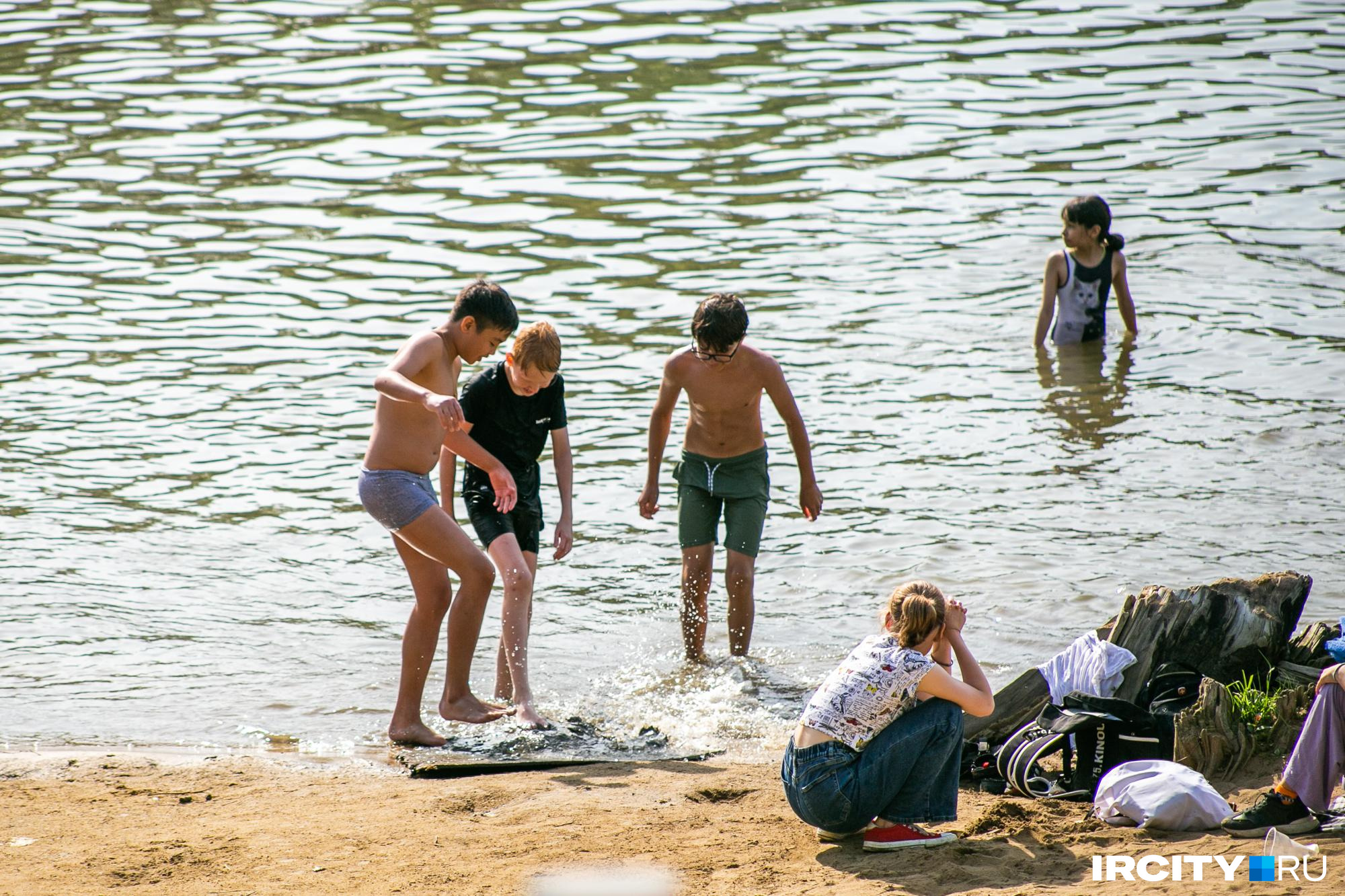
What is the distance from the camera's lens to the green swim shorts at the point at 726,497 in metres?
7.63

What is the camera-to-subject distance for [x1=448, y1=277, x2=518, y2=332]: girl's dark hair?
641cm

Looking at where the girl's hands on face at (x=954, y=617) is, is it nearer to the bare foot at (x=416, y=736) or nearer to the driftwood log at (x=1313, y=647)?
the driftwood log at (x=1313, y=647)

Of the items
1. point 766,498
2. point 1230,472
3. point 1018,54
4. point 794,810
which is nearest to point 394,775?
point 794,810

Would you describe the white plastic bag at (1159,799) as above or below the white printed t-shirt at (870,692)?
below

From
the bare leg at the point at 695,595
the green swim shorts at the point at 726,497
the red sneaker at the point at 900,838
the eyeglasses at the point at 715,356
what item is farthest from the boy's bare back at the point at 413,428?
the red sneaker at the point at 900,838

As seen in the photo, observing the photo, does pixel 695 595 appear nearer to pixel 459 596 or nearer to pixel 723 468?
pixel 723 468

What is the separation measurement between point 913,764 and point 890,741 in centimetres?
11

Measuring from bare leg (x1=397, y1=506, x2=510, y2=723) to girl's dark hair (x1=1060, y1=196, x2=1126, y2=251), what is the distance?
686 cm

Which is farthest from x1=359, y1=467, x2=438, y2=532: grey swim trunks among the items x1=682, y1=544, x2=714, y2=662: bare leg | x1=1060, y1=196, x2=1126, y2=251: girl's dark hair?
x1=1060, y1=196, x2=1126, y2=251: girl's dark hair

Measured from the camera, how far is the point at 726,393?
24.6 feet

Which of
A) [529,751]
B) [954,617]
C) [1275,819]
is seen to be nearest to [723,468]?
[529,751]

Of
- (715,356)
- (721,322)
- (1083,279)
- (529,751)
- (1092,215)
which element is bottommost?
(529,751)

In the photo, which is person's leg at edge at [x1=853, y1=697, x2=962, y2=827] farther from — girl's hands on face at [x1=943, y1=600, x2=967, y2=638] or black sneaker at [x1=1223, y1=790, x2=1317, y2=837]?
black sneaker at [x1=1223, y1=790, x2=1317, y2=837]

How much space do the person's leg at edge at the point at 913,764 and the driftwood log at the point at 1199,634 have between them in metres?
0.98
